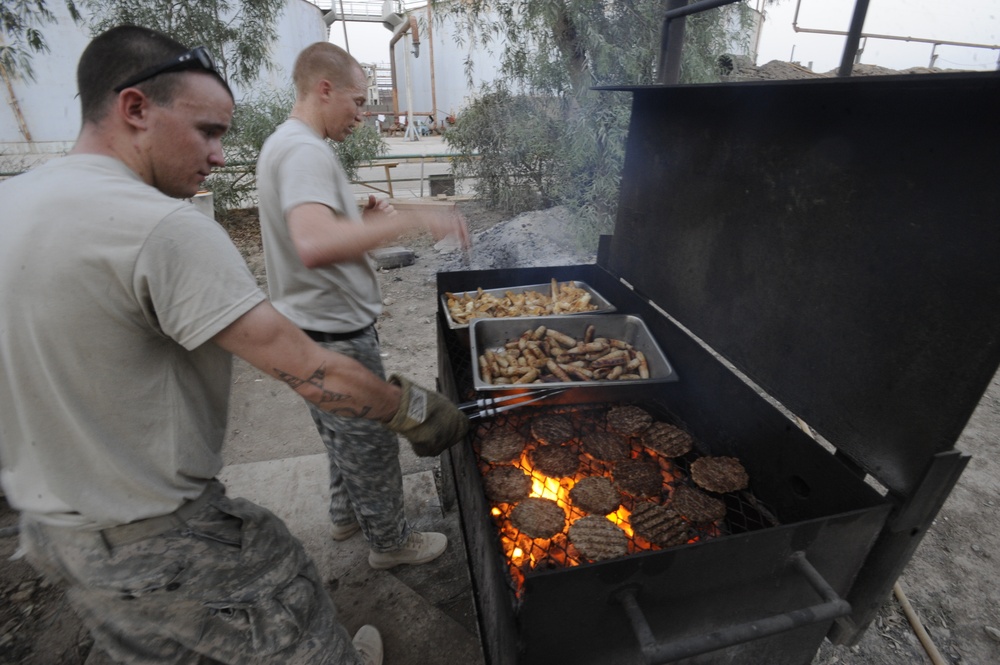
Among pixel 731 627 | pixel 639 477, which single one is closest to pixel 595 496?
pixel 639 477

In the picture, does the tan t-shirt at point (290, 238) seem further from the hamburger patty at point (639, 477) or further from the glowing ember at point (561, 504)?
the hamburger patty at point (639, 477)

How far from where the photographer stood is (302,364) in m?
1.40

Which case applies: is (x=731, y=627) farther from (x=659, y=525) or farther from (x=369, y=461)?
(x=369, y=461)

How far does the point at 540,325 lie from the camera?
10.7ft

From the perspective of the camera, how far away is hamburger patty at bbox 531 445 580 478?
236 centimetres

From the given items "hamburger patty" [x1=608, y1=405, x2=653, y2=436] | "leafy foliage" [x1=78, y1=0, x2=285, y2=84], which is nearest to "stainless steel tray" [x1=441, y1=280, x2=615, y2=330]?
"hamburger patty" [x1=608, y1=405, x2=653, y2=436]

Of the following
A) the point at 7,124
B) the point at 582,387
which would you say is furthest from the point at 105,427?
the point at 7,124

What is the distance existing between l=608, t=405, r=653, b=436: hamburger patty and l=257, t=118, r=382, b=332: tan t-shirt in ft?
4.70

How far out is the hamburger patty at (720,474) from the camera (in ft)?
6.99

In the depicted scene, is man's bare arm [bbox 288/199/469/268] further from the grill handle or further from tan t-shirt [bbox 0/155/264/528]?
the grill handle

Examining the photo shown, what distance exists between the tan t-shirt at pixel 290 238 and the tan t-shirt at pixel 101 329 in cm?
79

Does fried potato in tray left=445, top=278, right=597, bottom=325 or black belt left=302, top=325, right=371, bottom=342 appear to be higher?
black belt left=302, top=325, right=371, bottom=342

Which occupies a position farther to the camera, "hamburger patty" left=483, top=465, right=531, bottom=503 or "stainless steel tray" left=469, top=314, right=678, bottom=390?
"stainless steel tray" left=469, top=314, right=678, bottom=390

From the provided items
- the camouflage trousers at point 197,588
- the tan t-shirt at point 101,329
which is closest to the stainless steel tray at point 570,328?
the camouflage trousers at point 197,588
